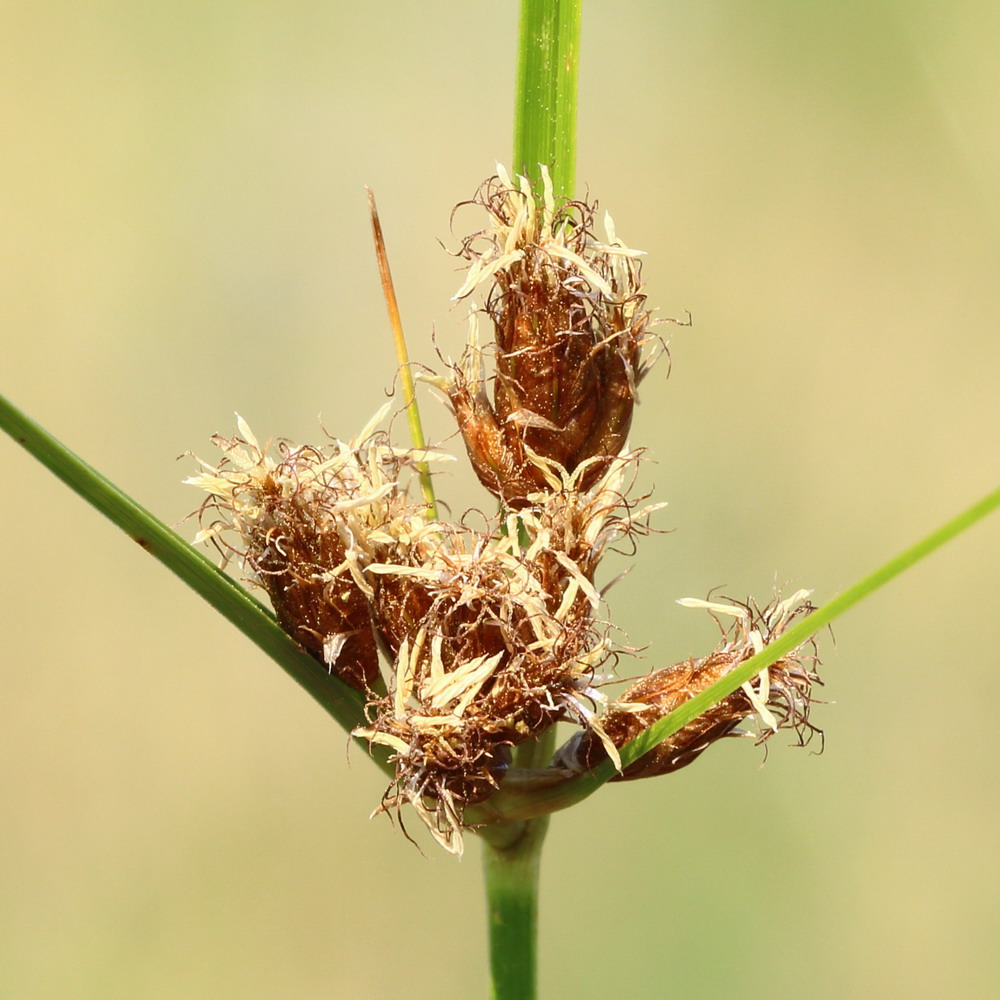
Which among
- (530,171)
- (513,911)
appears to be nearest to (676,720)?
(513,911)

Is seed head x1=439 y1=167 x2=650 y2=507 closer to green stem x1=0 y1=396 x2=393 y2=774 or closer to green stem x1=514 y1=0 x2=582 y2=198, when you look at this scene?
green stem x1=514 y1=0 x2=582 y2=198

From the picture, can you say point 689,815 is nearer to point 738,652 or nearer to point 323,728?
point 323,728

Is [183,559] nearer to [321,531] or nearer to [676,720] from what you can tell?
[321,531]

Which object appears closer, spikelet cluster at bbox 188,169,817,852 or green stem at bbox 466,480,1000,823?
green stem at bbox 466,480,1000,823

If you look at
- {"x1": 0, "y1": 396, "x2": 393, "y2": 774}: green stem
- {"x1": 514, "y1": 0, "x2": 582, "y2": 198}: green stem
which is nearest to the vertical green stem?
{"x1": 514, "y1": 0, "x2": 582, "y2": 198}: green stem

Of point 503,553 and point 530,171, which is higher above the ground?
point 530,171

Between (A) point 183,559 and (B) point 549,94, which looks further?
(B) point 549,94

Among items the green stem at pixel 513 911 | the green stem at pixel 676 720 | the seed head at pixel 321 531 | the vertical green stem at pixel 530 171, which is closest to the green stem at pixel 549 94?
the vertical green stem at pixel 530 171
